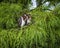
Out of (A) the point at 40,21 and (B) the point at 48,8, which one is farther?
(B) the point at 48,8

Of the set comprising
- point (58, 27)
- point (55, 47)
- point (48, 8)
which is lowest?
point (55, 47)

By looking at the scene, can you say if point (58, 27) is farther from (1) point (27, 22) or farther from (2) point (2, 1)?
(2) point (2, 1)

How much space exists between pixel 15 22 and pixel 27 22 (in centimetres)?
11

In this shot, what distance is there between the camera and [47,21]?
4.78ft

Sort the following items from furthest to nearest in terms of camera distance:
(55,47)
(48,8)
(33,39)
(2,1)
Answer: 1. (2,1)
2. (48,8)
3. (55,47)
4. (33,39)

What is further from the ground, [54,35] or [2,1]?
[2,1]

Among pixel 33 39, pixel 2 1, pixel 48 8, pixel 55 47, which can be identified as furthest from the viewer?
pixel 2 1

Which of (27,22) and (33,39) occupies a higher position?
(27,22)

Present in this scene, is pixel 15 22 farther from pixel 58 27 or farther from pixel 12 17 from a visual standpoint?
pixel 58 27

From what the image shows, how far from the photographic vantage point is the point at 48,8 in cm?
166

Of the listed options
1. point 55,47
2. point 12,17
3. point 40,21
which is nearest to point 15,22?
point 12,17

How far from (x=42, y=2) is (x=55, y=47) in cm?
50

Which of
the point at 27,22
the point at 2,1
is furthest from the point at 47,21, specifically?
the point at 2,1

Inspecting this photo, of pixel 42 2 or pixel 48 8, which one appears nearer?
pixel 48 8
